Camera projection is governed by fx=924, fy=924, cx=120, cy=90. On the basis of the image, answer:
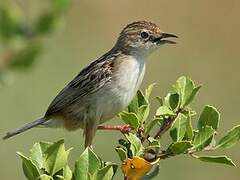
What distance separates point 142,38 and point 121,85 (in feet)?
1.59

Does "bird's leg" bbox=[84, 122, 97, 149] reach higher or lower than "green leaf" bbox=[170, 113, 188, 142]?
higher

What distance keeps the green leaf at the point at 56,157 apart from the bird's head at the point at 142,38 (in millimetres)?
2713

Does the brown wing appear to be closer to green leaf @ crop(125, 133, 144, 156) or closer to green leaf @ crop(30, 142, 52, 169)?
green leaf @ crop(125, 133, 144, 156)

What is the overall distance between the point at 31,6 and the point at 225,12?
1440 centimetres

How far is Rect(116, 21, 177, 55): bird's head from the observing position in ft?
21.1

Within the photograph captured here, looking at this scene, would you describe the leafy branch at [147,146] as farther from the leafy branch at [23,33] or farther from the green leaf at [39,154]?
the leafy branch at [23,33]

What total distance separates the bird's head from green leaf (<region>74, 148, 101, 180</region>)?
2.79 m

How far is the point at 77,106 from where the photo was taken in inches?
252

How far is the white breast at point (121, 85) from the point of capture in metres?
6.00

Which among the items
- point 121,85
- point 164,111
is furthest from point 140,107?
point 121,85

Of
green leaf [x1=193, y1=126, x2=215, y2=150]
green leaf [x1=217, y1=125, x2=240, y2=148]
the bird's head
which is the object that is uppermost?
the bird's head

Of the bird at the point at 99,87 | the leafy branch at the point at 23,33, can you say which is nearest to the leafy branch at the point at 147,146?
the leafy branch at the point at 23,33

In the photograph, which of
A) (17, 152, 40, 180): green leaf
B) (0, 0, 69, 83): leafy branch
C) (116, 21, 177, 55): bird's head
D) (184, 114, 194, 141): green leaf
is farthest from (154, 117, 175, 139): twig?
(116, 21, 177, 55): bird's head

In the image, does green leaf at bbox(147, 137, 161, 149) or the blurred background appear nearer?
green leaf at bbox(147, 137, 161, 149)
